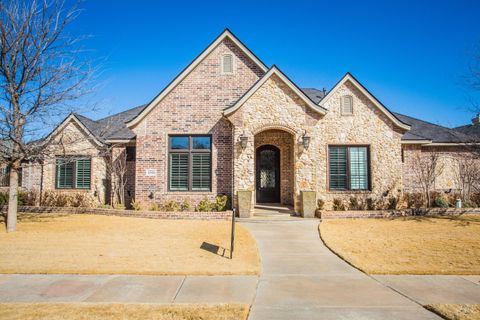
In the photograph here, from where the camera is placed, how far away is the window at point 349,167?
14.7m

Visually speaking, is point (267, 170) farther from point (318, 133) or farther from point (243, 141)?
point (243, 141)

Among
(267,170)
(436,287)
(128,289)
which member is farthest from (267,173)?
(128,289)

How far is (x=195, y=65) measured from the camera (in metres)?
14.8

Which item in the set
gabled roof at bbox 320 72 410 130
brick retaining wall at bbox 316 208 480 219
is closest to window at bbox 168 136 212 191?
brick retaining wall at bbox 316 208 480 219

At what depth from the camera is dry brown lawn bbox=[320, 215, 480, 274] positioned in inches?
246

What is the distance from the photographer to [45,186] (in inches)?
638

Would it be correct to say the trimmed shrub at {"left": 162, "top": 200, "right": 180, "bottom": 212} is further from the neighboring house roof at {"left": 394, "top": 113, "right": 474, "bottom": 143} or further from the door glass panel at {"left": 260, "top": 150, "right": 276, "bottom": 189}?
the neighboring house roof at {"left": 394, "top": 113, "right": 474, "bottom": 143}

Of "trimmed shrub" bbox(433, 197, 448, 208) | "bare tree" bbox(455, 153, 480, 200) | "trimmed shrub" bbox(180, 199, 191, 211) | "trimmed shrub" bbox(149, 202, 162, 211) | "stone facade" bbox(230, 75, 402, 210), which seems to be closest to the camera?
"stone facade" bbox(230, 75, 402, 210)

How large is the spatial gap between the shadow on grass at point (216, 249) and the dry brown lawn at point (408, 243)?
9.03 ft

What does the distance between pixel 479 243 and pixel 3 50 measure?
15152 mm

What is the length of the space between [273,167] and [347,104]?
16.2 ft

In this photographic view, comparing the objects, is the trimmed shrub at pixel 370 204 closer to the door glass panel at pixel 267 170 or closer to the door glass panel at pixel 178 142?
the door glass panel at pixel 267 170

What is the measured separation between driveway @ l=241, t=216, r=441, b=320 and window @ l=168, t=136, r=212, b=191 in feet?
22.1

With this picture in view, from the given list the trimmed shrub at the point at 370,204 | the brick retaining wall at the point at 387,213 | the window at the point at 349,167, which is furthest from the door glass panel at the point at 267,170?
the trimmed shrub at the point at 370,204
